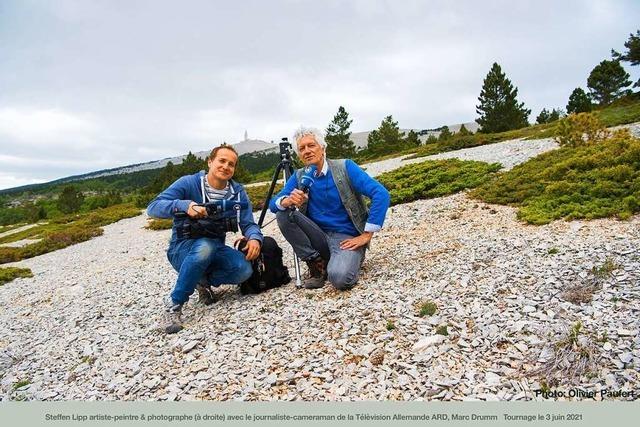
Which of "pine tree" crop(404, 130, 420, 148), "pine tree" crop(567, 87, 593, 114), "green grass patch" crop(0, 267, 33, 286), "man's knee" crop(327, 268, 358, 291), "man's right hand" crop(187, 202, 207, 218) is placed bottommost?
"green grass patch" crop(0, 267, 33, 286)

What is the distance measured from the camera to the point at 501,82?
2120 inches

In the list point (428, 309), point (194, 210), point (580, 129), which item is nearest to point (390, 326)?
point (428, 309)

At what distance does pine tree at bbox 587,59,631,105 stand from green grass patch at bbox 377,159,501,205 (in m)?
57.1

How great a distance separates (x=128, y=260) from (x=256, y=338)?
1136 centimetres

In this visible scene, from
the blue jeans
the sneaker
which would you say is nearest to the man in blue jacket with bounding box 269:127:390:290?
the blue jeans

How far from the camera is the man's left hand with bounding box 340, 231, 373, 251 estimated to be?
6539 mm

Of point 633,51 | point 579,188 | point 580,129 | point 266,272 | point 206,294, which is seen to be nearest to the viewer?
point 206,294

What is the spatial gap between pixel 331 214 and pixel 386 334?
2595 millimetres

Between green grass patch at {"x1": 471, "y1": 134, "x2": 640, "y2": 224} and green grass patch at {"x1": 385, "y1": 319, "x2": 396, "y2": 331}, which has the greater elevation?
green grass patch at {"x1": 471, "y1": 134, "x2": 640, "y2": 224}

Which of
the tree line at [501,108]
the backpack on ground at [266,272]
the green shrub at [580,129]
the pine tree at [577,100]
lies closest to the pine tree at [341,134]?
the tree line at [501,108]

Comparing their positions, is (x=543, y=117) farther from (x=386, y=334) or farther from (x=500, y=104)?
(x=386, y=334)

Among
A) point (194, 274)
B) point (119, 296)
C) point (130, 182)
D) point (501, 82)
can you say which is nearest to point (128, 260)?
point (119, 296)

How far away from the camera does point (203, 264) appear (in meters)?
6.07

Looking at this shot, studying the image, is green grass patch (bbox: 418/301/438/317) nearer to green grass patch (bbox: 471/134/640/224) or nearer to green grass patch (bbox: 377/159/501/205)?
green grass patch (bbox: 471/134/640/224)
